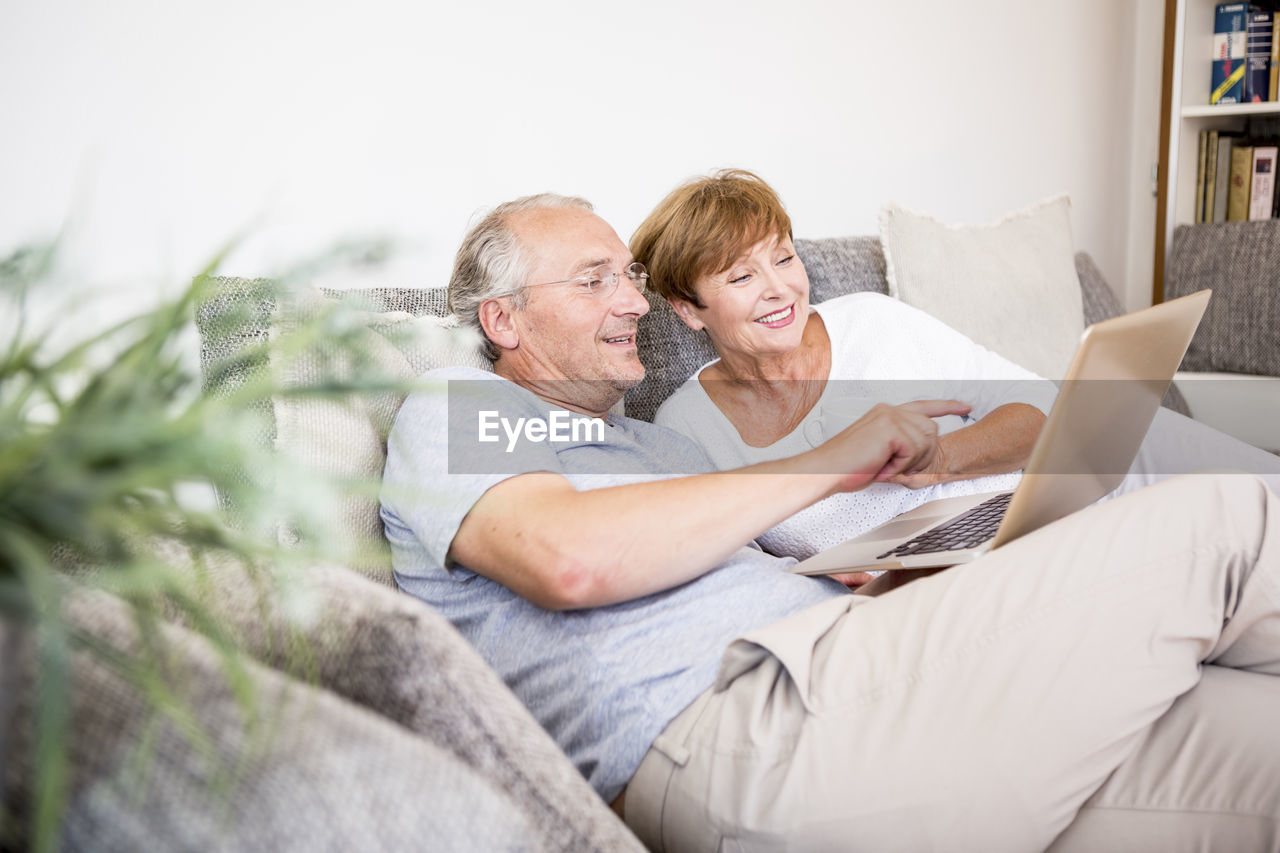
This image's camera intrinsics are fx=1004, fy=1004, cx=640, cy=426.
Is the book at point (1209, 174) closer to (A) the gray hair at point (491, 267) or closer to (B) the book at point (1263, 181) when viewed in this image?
(B) the book at point (1263, 181)

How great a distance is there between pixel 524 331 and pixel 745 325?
1.25 ft

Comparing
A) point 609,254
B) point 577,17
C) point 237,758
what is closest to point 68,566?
point 237,758

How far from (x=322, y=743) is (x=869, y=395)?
4.28 feet

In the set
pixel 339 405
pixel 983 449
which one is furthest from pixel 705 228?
pixel 339 405

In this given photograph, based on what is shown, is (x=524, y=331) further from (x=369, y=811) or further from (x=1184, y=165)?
(x=1184, y=165)

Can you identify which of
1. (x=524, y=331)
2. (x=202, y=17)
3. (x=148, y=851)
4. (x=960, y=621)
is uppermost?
(x=202, y=17)

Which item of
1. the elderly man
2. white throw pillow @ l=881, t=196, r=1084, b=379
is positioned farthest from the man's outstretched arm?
white throw pillow @ l=881, t=196, r=1084, b=379

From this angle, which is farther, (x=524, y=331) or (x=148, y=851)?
(x=524, y=331)

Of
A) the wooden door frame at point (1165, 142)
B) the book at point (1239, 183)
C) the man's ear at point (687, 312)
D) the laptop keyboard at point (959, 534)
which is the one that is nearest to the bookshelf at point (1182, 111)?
the wooden door frame at point (1165, 142)

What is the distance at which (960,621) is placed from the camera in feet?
3.18

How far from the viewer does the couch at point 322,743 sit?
0.51m

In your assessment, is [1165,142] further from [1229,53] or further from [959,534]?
[959,534]

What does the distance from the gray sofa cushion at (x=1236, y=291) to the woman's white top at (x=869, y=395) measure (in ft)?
4.36

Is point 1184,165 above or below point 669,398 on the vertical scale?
above
